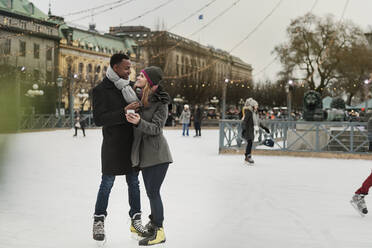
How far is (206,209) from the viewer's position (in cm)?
511

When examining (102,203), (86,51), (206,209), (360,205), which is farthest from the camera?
(86,51)

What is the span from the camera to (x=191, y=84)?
44000 millimetres

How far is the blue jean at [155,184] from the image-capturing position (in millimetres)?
3539

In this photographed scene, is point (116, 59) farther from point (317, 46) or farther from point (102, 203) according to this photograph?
point (317, 46)

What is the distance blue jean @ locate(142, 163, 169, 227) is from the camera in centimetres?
354

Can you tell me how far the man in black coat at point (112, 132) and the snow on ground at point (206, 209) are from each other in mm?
390

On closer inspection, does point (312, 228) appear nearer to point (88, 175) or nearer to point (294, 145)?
point (88, 175)

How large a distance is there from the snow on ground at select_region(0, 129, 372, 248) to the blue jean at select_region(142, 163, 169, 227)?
0.28 meters

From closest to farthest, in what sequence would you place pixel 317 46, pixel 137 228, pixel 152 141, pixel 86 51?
1. pixel 152 141
2. pixel 137 228
3. pixel 317 46
4. pixel 86 51

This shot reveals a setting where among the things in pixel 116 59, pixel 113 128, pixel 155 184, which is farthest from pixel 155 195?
pixel 116 59

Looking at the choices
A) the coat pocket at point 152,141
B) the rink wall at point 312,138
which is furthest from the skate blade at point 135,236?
the rink wall at point 312,138

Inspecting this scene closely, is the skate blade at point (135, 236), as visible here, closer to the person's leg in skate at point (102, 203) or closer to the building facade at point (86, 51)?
the person's leg in skate at point (102, 203)

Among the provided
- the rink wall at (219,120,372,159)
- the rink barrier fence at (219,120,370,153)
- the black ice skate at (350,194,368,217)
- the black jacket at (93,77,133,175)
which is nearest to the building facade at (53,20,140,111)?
the rink barrier fence at (219,120,370,153)

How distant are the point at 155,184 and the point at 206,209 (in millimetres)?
1690
